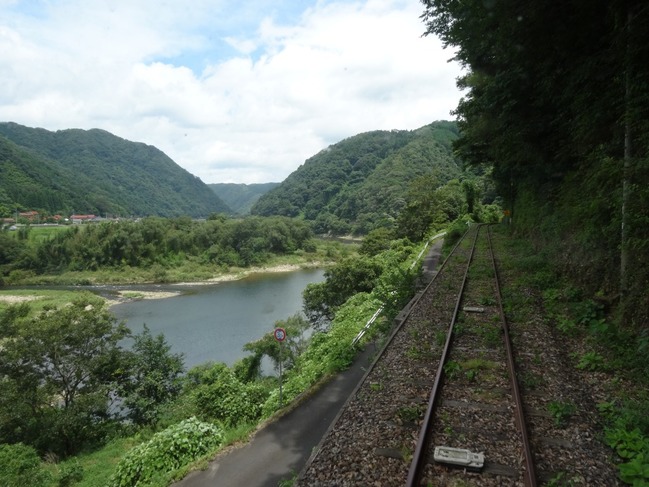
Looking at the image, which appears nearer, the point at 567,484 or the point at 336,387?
the point at 567,484

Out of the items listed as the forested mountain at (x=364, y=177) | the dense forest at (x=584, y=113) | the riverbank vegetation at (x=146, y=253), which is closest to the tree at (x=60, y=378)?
the dense forest at (x=584, y=113)

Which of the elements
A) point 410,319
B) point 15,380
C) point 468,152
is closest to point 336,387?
point 410,319

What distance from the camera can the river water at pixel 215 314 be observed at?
29.4 meters

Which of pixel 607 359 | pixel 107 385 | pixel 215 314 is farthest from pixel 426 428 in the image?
pixel 215 314

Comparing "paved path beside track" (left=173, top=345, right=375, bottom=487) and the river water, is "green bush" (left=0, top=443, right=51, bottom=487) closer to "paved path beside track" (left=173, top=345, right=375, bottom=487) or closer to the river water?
"paved path beside track" (left=173, top=345, right=375, bottom=487)

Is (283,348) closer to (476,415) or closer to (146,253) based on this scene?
(476,415)

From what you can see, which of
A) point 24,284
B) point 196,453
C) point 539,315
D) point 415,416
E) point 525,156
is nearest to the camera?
point 415,416

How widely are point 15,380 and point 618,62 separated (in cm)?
2381

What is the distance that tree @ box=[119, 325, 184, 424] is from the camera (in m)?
18.4

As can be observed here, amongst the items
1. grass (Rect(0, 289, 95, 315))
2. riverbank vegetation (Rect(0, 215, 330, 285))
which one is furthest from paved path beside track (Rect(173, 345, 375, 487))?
riverbank vegetation (Rect(0, 215, 330, 285))

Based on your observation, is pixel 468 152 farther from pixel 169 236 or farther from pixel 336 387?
pixel 169 236

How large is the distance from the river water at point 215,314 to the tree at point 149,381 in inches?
152

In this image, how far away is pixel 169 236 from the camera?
7662 centimetres

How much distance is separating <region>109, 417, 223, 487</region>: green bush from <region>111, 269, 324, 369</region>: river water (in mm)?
17940
